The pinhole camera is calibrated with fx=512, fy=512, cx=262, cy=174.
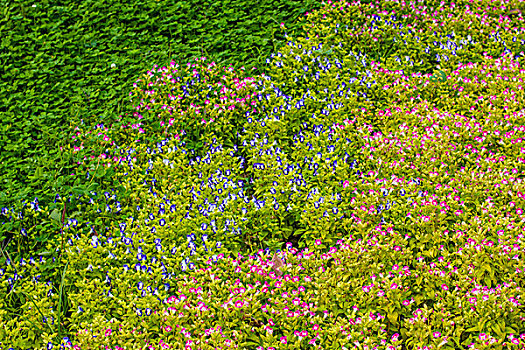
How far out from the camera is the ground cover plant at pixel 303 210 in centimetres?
400

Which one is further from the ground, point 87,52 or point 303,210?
point 87,52

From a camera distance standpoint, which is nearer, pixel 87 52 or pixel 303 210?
pixel 303 210

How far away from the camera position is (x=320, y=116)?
588 cm

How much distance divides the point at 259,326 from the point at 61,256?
77.9 inches

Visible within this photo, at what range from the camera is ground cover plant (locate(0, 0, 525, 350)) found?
13.1 ft

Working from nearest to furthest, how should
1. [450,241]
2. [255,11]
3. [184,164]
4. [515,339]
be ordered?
[515,339]
[450,241]
[184,164]
[255,11]

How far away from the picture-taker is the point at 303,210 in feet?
15.7

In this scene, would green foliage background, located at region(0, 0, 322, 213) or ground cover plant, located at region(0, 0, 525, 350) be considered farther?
green foliage background, located at region(0, 0, 322, 213)

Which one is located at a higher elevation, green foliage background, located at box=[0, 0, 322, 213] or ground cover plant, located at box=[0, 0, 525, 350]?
green foliage background, located at box=[0, 0, 322, 213]

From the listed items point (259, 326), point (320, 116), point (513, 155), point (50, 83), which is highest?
point (50, 83)

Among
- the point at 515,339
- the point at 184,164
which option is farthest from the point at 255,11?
the point at 515,339

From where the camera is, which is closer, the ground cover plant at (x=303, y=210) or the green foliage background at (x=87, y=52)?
the ground cover plant at (x=303, y=210)

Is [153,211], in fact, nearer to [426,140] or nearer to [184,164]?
[184,164]

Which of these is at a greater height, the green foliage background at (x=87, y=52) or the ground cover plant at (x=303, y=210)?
the green foliage background at (x=87, y=52)
